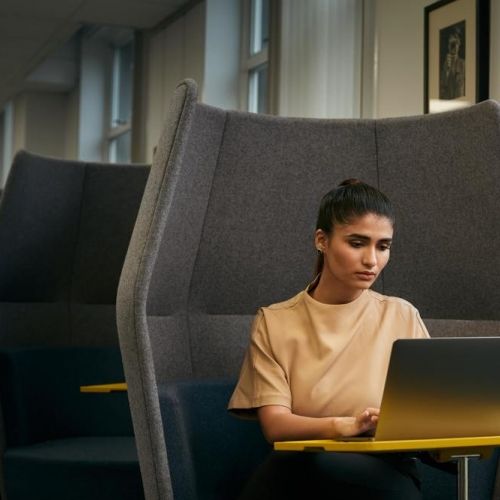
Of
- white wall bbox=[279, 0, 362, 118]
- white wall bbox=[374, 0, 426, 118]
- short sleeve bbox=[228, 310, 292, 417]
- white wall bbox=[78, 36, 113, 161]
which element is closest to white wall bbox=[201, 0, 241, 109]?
white wall bbox=[279, 0, 362, 118]

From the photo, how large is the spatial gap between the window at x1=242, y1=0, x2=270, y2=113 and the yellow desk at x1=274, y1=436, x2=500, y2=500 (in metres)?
5.09

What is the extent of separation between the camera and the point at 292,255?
2.23 meters

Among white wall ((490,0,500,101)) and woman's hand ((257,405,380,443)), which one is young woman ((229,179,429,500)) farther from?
white wall ((490,0,500,101))

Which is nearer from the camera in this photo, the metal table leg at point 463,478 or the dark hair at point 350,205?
the metal table leg at point 463,478

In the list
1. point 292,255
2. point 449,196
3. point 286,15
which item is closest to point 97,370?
point 292,255

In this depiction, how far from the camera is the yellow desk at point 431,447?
1338 millimetres

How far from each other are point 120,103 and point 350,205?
7.86m

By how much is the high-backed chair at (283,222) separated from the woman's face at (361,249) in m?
0.38

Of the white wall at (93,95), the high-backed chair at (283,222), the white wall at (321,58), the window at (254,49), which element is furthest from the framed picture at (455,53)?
the white wall at (93,95)

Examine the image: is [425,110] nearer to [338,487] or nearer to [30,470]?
[30,470]

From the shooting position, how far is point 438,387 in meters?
1.45

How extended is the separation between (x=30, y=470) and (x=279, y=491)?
3.63ft

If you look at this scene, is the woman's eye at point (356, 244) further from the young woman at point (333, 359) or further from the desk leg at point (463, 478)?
the desk leg at point (463, 478)

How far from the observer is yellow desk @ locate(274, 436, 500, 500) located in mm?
1338
